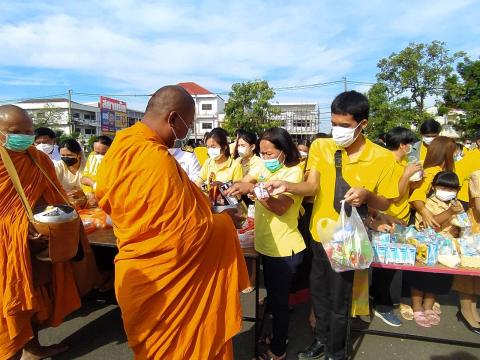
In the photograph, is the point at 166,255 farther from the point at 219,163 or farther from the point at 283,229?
the point at 219,163

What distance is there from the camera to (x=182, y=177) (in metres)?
1.78

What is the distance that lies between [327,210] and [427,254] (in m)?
0.95

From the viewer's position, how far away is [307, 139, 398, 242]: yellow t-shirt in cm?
238

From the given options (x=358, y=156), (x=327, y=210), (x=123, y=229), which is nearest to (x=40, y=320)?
(x=123, y=229)

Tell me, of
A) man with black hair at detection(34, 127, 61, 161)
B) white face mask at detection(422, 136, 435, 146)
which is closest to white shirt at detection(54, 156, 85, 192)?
man with black hair at detection(34, 127, 61, 161)

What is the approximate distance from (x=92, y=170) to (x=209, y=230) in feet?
11.3

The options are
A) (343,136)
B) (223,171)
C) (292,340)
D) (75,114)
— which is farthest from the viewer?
(75,114)

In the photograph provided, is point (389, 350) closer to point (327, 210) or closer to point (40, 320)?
point (327, 210)

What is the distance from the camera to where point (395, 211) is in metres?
3.48

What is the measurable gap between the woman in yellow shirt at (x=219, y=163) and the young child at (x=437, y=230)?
2256 millimetres

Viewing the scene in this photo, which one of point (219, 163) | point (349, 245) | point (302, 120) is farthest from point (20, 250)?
point (302, 120)

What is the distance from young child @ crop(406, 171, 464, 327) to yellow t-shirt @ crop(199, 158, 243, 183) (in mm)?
2237

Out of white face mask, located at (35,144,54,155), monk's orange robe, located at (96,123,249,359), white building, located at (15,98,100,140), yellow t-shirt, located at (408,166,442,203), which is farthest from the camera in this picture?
white building, located at (15,98,100,140)

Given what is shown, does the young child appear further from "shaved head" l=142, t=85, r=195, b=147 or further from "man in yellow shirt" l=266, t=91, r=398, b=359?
"shaved head" l=142, t=85, r=195, b=147
